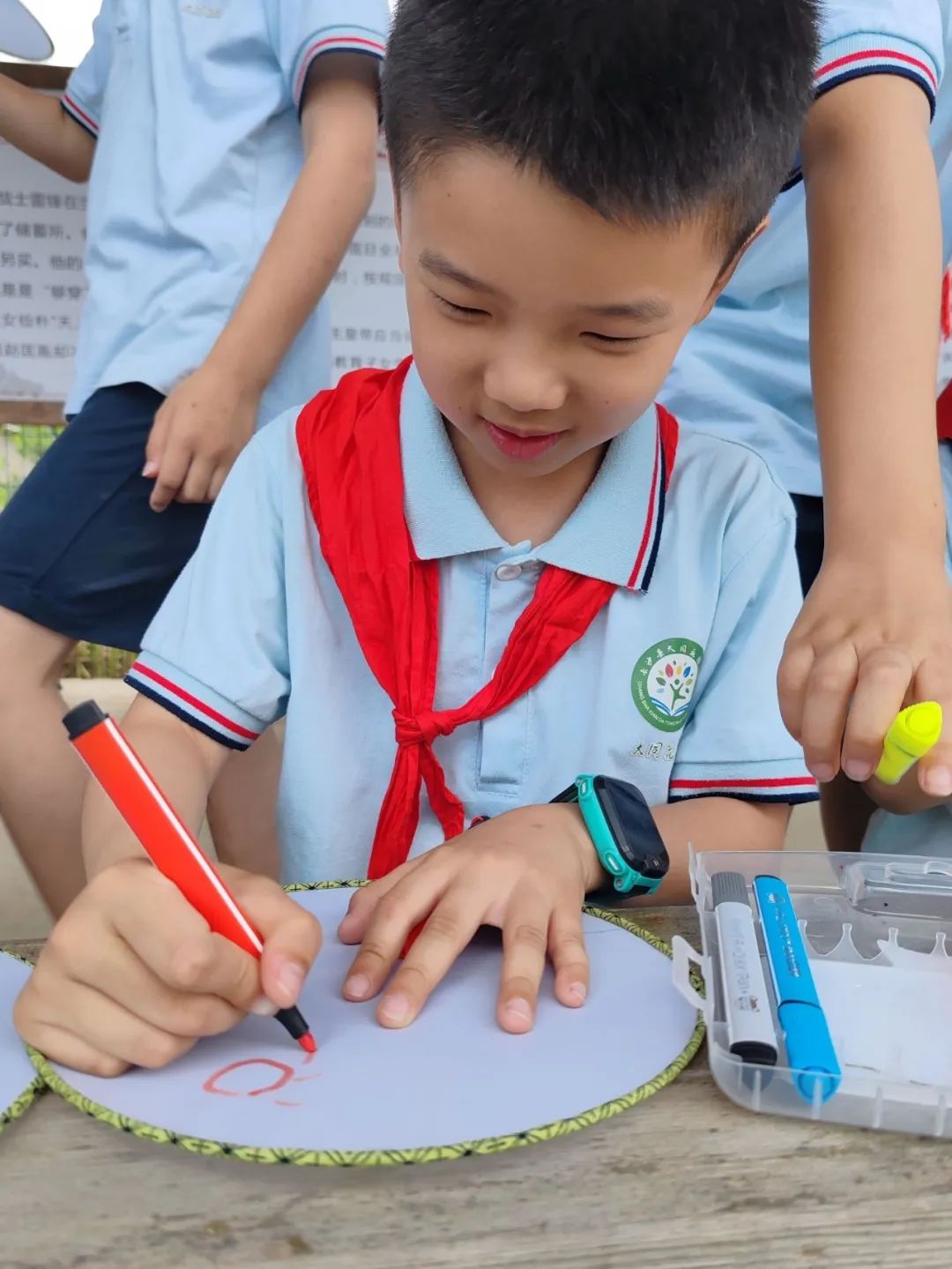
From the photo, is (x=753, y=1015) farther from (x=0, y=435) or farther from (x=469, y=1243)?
(x=0, y=435)

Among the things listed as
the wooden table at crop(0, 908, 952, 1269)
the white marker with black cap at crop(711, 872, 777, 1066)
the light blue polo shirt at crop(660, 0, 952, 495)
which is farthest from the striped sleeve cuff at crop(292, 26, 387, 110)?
the wooden table at crop(0, 908, 952, 1269)

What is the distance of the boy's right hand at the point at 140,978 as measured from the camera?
0.40 meters

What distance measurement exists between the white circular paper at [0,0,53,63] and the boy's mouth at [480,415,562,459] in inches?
52.9

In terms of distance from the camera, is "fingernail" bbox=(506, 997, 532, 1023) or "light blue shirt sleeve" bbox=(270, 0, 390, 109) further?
"light blue shirt sleeve" bbox=(270, 0, 390, 109)

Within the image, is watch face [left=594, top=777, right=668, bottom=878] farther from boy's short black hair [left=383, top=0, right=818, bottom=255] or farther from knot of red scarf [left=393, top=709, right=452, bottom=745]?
boy's short black hair [left=383, top=0, right=818, bottom=255]

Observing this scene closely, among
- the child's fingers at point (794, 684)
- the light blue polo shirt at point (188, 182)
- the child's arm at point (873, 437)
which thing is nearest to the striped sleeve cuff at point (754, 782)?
the child's arm at point (873, 437)

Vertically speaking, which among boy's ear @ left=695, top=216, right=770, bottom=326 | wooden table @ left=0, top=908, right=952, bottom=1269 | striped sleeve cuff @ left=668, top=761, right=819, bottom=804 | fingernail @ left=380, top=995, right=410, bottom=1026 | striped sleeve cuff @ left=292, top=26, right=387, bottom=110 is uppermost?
striped sleeve cuff @ left=292, top=26, right=387, bottom=110

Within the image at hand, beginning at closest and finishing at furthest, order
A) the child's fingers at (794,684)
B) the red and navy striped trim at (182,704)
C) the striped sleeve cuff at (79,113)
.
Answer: the child's fingers at (794,684), the red and navy striped trim at (182,704), the striped sleeve cuff at (79,113)

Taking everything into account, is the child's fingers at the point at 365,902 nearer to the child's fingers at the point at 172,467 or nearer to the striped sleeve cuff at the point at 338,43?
the child's fingers at the point at 172,467

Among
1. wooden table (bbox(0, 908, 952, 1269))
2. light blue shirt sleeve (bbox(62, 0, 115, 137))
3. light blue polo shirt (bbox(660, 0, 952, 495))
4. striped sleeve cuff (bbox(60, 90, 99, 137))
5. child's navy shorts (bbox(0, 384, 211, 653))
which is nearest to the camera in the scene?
wooden table (bbox(0, 908, 952, 1269))

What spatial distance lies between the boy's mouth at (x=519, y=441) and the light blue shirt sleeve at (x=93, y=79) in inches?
39.9

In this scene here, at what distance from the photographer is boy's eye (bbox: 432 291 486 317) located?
573 millimetres

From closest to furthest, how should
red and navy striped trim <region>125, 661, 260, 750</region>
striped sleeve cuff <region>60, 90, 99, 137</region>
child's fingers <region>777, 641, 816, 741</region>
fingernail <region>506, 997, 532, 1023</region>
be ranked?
1. fingernail <region>506, 997, 532, 1023</region>
2. child's fingers <region>777, 641, 816, 741</region>
3. red and navy striped trim <region>125, 661, 260, 750</region>
4. striped sleeve cuff <region>60, 90, 99, 137</region>

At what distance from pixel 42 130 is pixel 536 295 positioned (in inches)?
50.0
